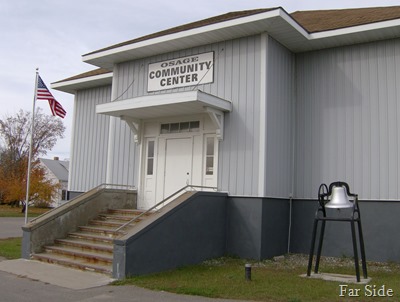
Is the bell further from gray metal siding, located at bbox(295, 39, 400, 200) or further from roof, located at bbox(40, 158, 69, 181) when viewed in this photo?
roof, located at bbox(40, 158, 69, 181)

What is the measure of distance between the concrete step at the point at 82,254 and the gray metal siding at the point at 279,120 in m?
4.38

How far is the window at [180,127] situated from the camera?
1344 cm

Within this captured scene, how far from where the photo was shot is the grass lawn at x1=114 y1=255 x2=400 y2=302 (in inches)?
312

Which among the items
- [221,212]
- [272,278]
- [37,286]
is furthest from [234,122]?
[37,286]

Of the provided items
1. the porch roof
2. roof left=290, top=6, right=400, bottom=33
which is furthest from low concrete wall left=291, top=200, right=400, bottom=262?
roof left=290, top=6, right=400, bottom=33

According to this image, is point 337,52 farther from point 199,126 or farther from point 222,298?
point 222,298

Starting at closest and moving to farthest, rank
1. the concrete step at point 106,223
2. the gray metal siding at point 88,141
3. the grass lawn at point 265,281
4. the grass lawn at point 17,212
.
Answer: the grass lawn at point 265,281
the concrete step at point 106,223
the gray metal siding at point 88,141
the grass lawn at point 17,212

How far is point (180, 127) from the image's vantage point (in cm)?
1377

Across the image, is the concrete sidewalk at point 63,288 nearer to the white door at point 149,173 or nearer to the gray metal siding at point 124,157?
the white door at point 149,173

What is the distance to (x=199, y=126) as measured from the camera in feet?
43.8

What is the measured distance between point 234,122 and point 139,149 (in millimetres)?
3558

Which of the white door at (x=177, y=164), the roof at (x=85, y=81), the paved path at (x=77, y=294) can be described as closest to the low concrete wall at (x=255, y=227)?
the white door at (x=177, y=164)

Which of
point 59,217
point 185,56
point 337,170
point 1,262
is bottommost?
point 1,262

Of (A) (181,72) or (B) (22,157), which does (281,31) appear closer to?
(A) (181,72)
